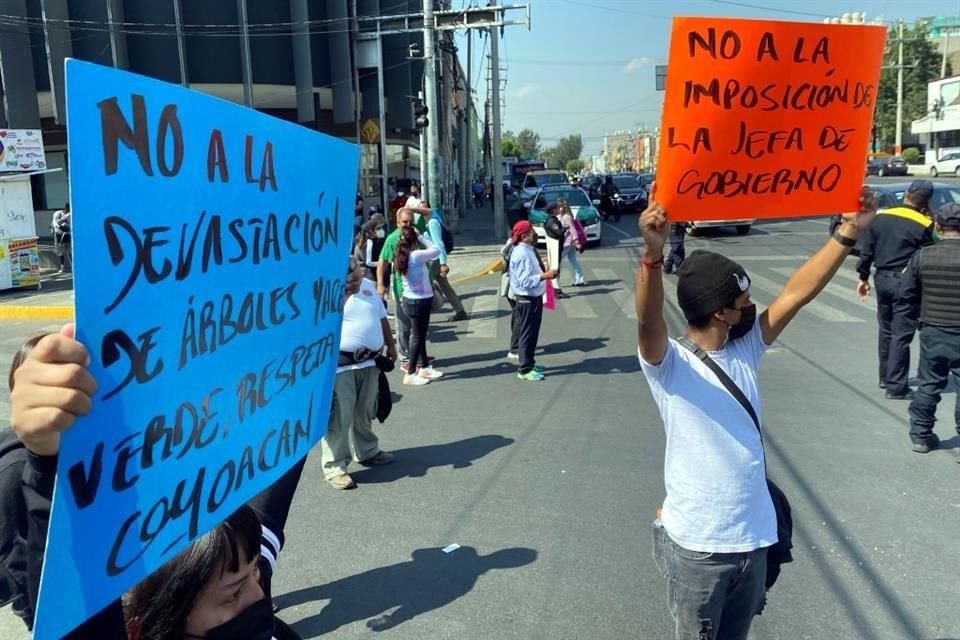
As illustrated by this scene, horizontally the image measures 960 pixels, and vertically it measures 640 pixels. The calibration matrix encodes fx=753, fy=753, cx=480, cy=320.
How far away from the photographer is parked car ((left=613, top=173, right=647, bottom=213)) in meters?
30.4

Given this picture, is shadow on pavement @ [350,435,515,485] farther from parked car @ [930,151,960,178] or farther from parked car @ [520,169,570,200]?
parked car @ [930,151,960,178]

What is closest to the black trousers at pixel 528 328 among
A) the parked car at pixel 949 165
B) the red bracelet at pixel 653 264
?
the red bracelet at pixel 653 264

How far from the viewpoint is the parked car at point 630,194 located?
30422 mm

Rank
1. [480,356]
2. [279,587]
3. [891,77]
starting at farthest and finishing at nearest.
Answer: [891,77], [480,356], [279,587]

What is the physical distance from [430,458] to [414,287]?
2.63 meters

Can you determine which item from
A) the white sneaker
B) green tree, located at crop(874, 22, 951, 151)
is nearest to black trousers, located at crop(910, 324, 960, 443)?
the white sneaker

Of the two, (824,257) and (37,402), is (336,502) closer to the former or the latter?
(824,257)

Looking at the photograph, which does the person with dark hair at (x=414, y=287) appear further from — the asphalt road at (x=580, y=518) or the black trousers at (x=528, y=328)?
the black trousers at (x=528, y=328)

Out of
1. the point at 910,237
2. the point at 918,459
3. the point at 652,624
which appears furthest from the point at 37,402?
the point at 910,237

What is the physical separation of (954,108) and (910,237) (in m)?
67.1

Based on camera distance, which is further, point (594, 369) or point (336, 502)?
point (594, 369)

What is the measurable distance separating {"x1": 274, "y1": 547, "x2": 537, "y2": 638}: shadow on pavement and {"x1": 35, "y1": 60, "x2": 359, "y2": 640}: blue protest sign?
199 centimetres

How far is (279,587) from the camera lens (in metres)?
3.96

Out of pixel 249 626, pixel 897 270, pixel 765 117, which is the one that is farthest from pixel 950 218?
pixel 249 626
